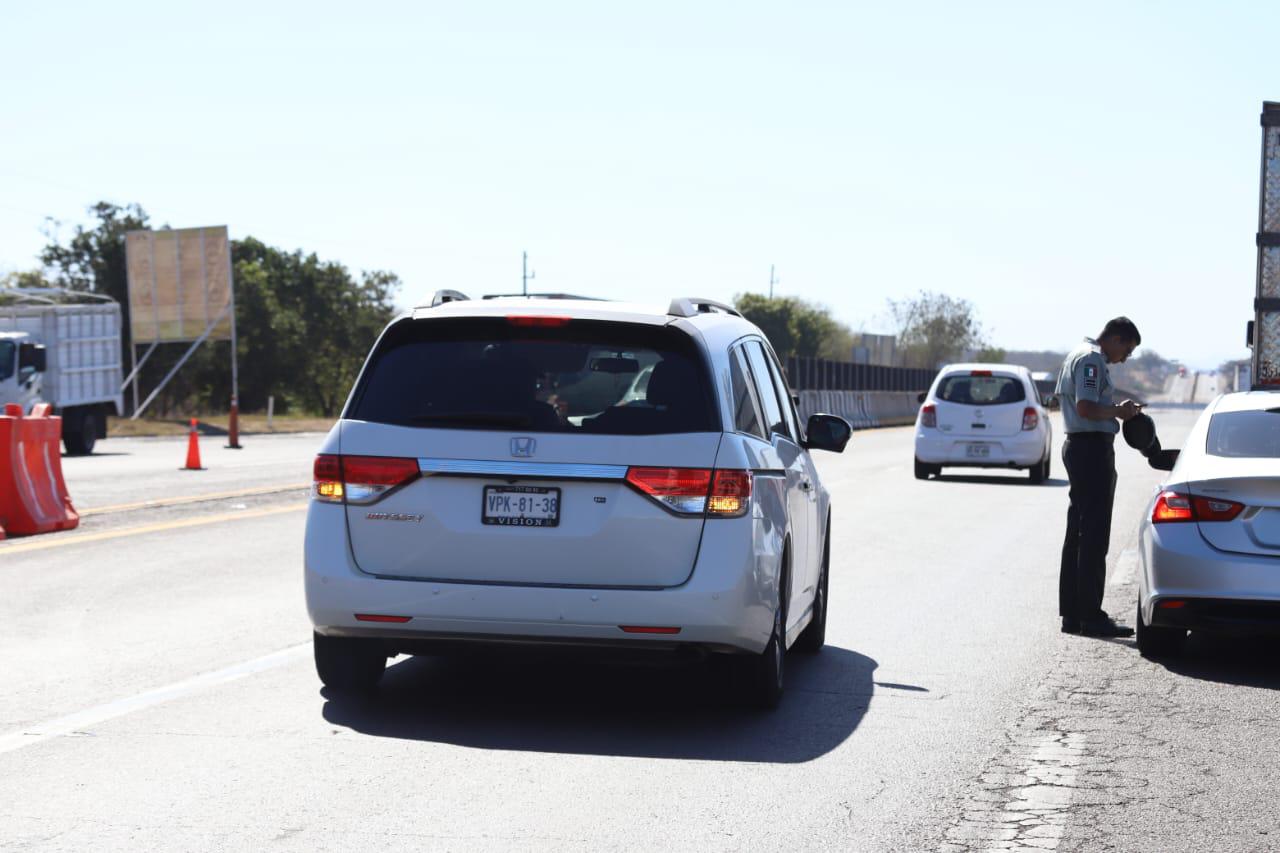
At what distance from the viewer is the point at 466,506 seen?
688 centimetres

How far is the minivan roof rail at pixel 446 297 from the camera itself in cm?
760

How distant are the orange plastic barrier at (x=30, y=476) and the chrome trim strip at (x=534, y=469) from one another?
9352 millimetres

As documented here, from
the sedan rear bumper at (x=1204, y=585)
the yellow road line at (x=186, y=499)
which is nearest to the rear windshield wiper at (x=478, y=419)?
the sedan rear bumper at (x=1204, y=585)

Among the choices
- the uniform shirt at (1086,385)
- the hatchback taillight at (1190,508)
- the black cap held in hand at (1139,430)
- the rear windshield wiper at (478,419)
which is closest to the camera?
the rear windshield wiper at (478,419)

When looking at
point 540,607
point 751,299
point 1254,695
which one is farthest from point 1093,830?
point 751,299

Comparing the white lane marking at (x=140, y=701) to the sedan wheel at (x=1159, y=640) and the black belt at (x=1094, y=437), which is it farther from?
the black belt at (x=1094, y=437)

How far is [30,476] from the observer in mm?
15430

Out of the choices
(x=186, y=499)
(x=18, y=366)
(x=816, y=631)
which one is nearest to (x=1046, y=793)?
(x=816, y=631)

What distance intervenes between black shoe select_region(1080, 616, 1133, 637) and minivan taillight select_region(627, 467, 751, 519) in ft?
13.1

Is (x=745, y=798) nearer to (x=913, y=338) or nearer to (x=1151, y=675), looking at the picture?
(x=1151, y=675)

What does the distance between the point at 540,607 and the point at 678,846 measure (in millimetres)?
1686

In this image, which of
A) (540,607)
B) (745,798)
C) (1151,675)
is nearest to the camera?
(745,798)

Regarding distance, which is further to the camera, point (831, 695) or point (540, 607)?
point (831, 695)

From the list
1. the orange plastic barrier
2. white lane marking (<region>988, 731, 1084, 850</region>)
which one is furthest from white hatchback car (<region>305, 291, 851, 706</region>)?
the orange plastic barrier
